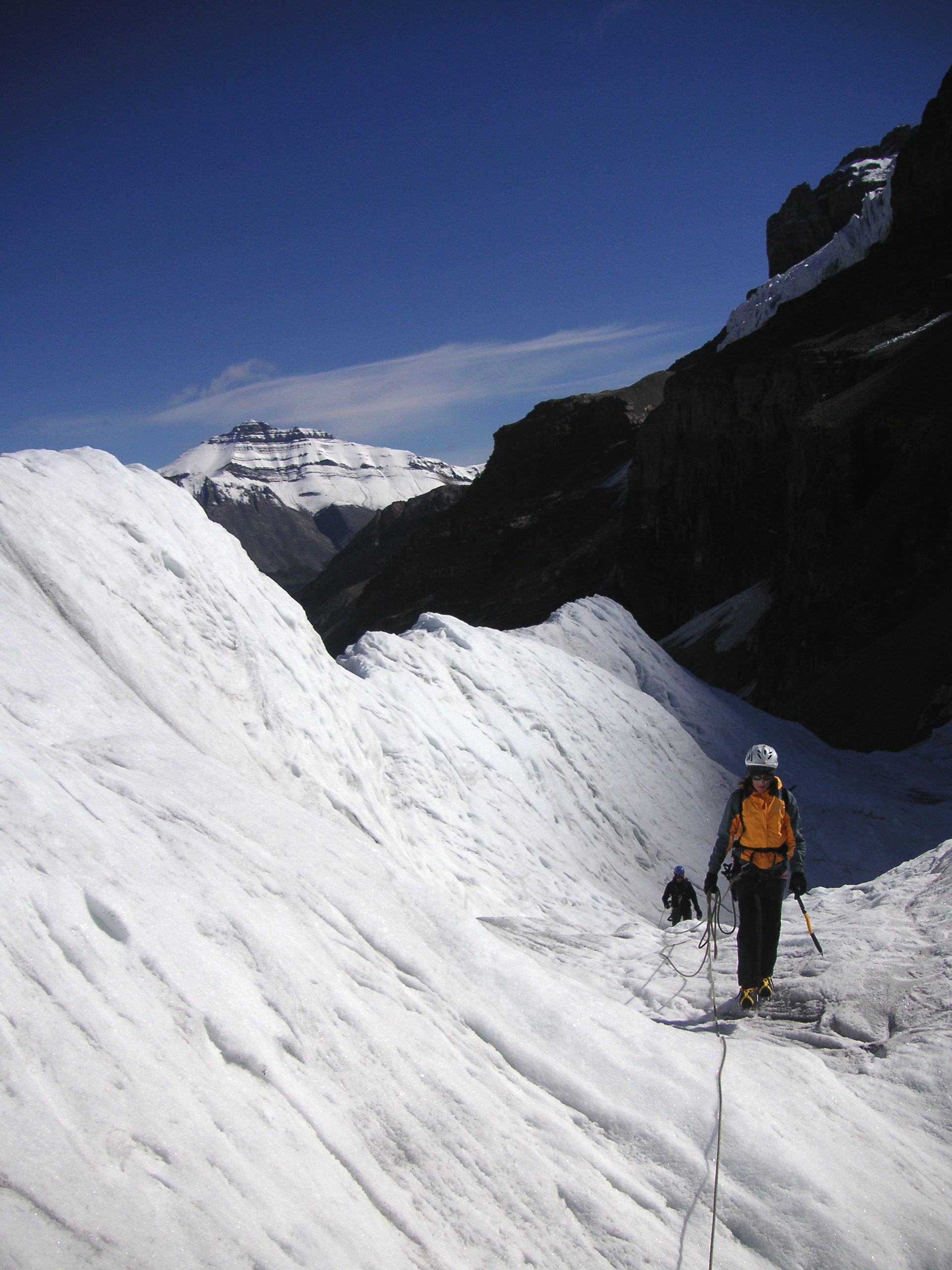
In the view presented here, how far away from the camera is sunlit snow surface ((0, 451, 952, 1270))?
3.16m

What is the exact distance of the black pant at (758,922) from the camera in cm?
580

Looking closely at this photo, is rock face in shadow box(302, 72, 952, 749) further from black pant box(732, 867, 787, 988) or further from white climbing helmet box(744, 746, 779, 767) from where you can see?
white climbing helmet box(744, 746, 779, 767)

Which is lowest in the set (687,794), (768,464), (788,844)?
(687,794)

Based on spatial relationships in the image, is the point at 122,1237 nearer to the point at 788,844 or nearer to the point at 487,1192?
the point at 487,1192

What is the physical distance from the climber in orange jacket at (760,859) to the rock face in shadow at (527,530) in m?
81.1

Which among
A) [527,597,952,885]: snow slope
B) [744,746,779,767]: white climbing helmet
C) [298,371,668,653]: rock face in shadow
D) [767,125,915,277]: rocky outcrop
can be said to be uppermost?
[767,125,915,277]: rocky outcrop

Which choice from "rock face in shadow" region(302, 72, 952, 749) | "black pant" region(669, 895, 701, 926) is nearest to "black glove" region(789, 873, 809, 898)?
"black pant" region(669, 895, 701, 926)

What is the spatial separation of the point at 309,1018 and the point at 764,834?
326cm

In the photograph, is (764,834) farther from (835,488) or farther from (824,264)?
(824,264)

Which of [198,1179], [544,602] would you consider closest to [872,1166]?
[198,1179]

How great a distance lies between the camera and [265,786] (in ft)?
23.4

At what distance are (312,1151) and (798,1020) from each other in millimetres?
3711

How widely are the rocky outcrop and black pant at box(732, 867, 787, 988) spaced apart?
130 m

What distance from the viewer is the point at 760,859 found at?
576 cm
